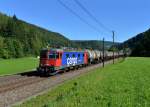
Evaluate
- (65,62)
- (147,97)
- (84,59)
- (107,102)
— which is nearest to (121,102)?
(107,102)

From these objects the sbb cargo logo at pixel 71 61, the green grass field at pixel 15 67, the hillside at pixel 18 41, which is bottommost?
the green grass field at pixel 15 67

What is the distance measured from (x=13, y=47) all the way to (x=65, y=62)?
294ft

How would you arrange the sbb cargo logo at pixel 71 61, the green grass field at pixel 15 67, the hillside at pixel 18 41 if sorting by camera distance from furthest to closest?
1. the hillside at pixel 18 41
2. the green grass field at pixel 15 67
3. the sbb cargo logo at pixel 71 61

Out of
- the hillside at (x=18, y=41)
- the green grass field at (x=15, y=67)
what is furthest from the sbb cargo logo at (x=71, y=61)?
the hillside at (x=18, y=41)

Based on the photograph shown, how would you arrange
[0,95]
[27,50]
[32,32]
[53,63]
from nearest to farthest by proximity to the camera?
[0,95]
[53,63]
[27,50]
[32,32]

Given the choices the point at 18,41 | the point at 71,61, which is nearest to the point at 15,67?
the point at 71,61

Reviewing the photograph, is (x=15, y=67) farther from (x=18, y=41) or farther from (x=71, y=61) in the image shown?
(x=18, y=41)

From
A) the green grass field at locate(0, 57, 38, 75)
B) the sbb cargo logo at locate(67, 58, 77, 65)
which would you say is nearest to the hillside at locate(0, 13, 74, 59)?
the green grass field at locate(0, 57, 38, 75)

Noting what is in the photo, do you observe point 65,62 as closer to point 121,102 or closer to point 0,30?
point 121,102

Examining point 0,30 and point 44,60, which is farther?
point 0,30

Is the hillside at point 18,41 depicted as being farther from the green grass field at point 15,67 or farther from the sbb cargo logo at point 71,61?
the sbb cargo logo at point 71,61

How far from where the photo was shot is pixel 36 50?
530ft

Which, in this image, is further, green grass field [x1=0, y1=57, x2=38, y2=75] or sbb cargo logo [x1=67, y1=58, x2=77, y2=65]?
green grass field [x1=0, y1=57, x2=38, y2=75]

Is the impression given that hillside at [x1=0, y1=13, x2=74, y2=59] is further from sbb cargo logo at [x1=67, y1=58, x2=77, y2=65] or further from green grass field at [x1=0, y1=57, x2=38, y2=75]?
sbb cargo logo at [x1=67, y1=58, x2=77, y2=65]
